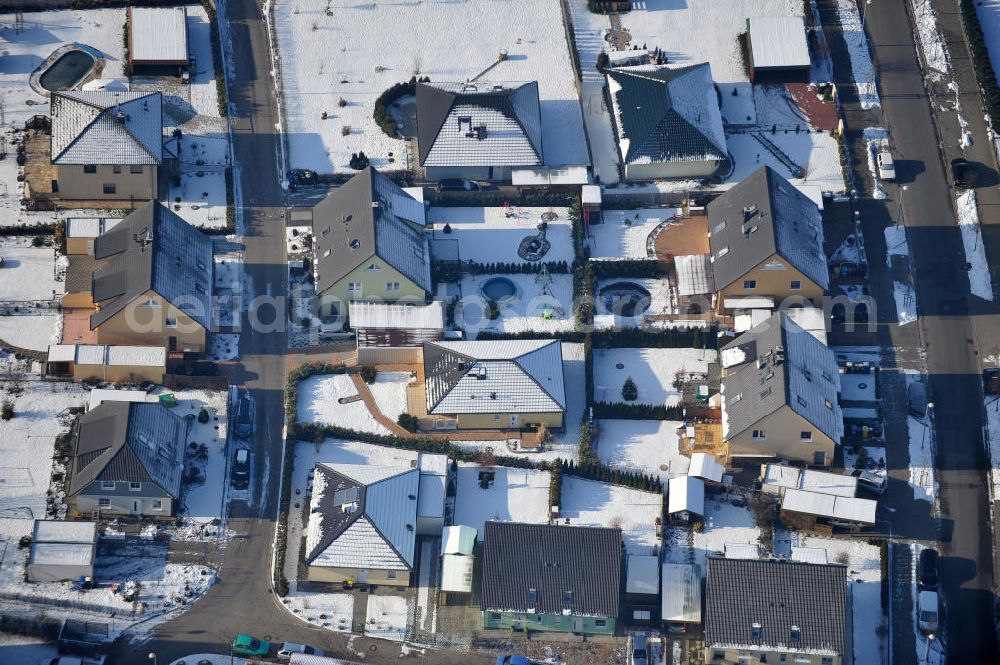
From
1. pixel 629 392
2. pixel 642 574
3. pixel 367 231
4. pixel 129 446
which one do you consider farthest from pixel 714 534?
pixel 129 446

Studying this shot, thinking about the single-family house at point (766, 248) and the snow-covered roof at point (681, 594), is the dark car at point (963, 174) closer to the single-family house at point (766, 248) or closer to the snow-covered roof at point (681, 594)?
the single-family house at point (766, 248)

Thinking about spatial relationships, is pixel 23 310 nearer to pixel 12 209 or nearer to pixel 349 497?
pixel 12 209

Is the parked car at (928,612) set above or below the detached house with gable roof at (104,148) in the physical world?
below

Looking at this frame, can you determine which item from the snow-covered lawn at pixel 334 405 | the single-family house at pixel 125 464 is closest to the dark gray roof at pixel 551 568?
the snow-covered lawn at pixel 334 405

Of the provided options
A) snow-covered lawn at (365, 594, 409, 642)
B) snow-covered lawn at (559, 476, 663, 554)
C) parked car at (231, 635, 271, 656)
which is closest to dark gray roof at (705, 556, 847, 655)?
snow-covered lawn at (559, 476, 663, 554)

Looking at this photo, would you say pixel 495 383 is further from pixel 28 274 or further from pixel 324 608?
pixel 28 274
